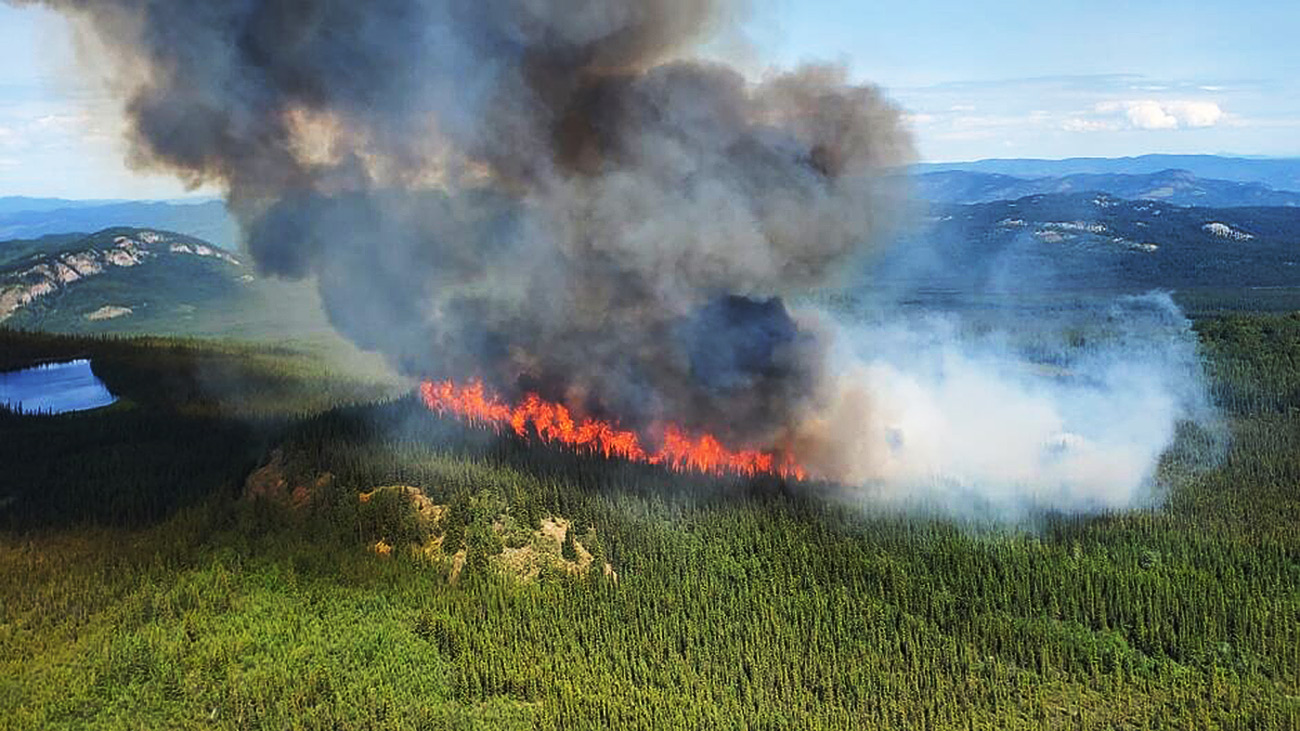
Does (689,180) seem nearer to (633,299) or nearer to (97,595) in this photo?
(633,299)

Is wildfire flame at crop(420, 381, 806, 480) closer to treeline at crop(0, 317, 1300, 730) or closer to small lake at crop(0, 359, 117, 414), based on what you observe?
treeline at crop(0, 317, 1300, 730)

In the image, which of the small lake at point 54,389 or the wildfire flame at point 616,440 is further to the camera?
the small lake at point 54,389

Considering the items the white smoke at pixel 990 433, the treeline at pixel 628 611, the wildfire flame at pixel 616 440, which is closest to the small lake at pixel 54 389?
the treeline at pixel 628 611

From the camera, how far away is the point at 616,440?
101 m

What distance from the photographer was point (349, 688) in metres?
62.0

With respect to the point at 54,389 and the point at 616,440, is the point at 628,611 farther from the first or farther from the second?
the point at 54,389

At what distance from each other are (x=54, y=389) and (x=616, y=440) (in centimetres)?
10645

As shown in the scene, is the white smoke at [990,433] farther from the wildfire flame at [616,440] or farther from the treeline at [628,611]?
the treeline at [628,611]

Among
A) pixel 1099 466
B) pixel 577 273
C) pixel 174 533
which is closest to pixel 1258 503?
pixel 1099 466

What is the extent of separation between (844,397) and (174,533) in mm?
67891

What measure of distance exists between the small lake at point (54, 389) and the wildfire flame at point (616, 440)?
70.4 m

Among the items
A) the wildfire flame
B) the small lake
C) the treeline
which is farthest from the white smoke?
the small lake

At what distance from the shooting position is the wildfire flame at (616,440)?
98.1m

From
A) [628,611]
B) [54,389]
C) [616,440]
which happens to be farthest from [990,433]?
[54,389]
